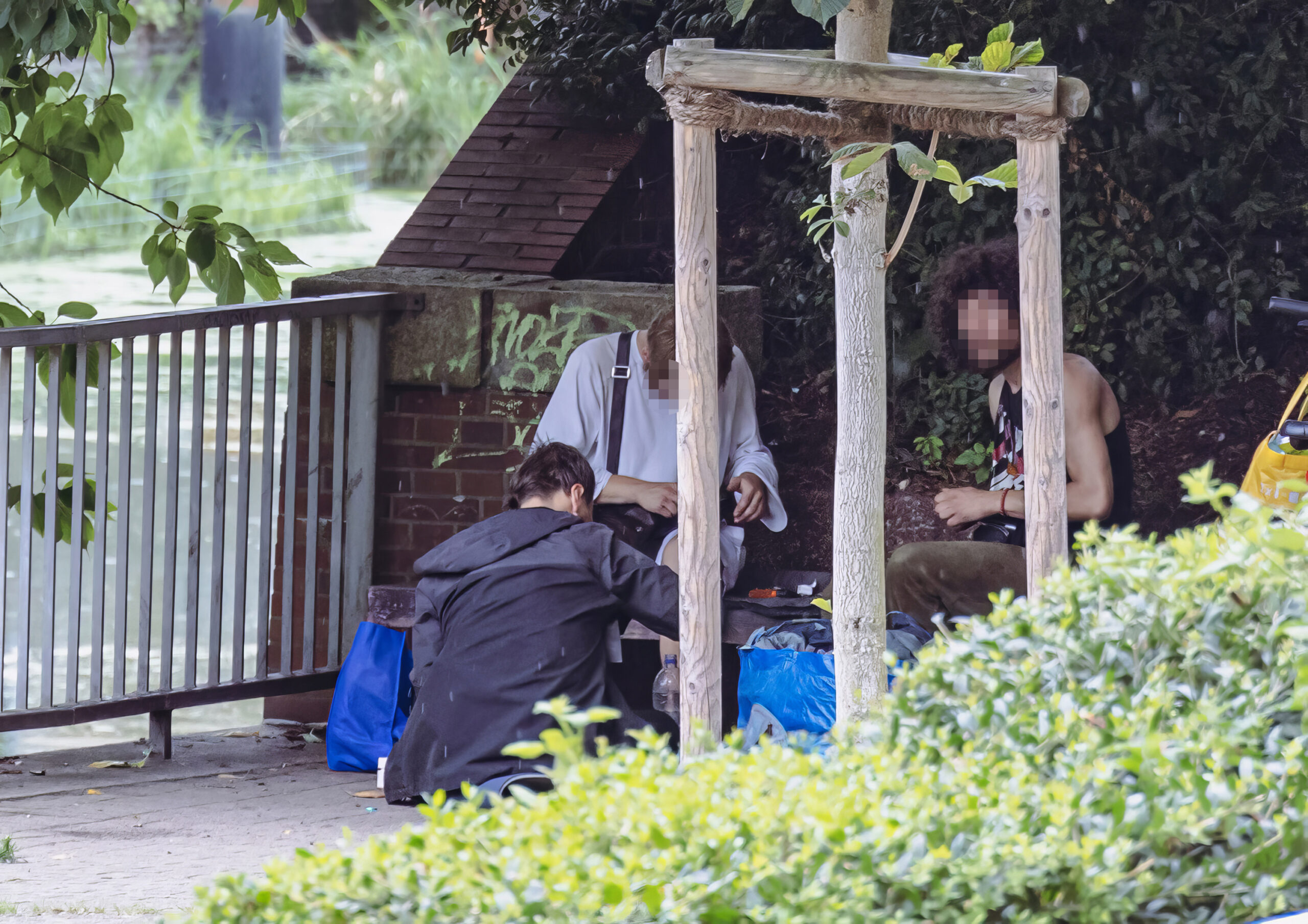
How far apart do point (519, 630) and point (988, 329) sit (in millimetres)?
1703

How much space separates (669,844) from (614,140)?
557cm

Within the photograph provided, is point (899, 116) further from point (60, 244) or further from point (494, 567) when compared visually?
point (60, 244)

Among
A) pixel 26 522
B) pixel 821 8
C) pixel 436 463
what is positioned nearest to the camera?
pixel 821 8

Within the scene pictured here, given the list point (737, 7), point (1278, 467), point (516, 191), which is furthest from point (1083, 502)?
point (516, 191)

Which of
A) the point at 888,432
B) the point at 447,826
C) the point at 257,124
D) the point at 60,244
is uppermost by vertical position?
the point at 257,124

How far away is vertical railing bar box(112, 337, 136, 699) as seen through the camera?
198 inches

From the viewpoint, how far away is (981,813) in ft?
5.68

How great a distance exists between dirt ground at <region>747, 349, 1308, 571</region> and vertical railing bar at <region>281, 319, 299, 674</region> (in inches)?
72.1

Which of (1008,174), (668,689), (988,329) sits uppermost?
(1008,174)

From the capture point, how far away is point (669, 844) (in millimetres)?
1707

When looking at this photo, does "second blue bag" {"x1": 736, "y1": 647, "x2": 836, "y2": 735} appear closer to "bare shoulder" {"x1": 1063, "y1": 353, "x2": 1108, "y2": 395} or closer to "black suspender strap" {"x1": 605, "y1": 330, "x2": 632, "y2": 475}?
"bare shoulder" {"x1": 1063, "y1": 353, "x2": 1108, "y2": 395}

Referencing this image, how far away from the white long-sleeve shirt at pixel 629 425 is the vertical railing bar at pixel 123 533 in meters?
1.37

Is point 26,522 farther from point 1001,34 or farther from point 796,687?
point 1001,34

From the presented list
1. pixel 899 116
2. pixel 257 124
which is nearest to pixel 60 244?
pixel 257 124
